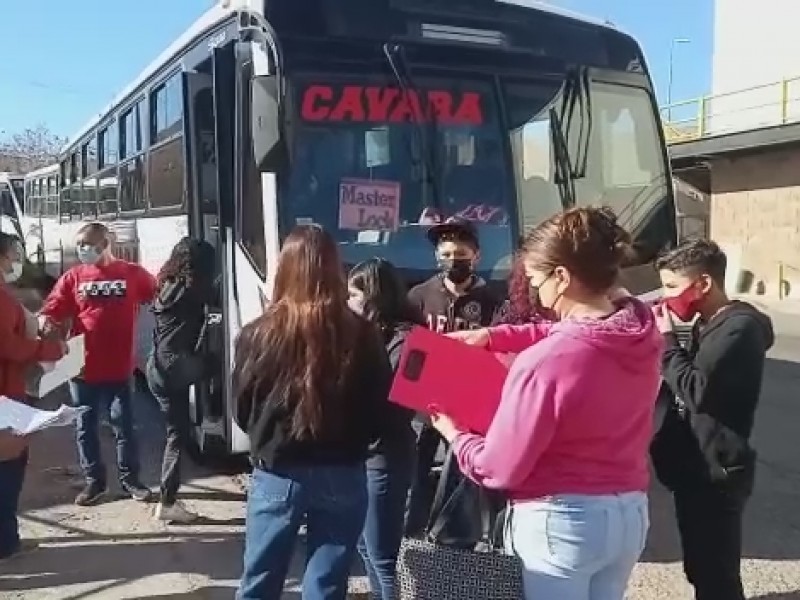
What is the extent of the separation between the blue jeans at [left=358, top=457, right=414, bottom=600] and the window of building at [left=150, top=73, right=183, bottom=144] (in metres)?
3.76

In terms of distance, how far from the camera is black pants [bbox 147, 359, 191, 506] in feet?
20.2

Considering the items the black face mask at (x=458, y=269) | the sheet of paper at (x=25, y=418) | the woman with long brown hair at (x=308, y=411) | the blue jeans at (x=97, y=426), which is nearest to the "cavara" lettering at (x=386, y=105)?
the black face mask at (x=458, y=269)

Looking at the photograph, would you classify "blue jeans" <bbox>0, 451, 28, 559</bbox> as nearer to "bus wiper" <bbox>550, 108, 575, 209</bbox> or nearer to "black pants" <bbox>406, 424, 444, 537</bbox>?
"black pants" <bbox>406, 424, 444, 537</bbox>

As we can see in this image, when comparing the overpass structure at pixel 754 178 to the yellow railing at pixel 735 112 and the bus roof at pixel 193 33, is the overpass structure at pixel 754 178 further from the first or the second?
the bus roof at pixel 193 33

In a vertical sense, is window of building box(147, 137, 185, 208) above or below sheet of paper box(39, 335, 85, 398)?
above

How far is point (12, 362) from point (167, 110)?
322 cm

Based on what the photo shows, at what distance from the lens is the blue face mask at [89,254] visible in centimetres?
629

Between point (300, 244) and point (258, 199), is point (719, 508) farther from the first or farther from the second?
point (258, 199)

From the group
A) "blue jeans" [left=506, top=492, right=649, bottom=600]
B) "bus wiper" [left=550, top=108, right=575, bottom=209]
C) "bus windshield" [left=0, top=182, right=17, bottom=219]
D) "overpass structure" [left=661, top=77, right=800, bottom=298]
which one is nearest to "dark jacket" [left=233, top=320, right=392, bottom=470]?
"blue jeans" [left=506, top=492, right=649, bottom=600]

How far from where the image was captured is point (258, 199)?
226 inches

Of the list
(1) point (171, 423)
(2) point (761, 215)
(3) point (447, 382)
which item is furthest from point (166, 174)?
(2) point (761, 215)

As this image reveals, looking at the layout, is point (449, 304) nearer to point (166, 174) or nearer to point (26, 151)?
point (166, 174)

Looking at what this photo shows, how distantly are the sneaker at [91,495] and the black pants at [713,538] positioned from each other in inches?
160

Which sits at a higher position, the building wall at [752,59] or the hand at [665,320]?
the building wall at [752,59]
